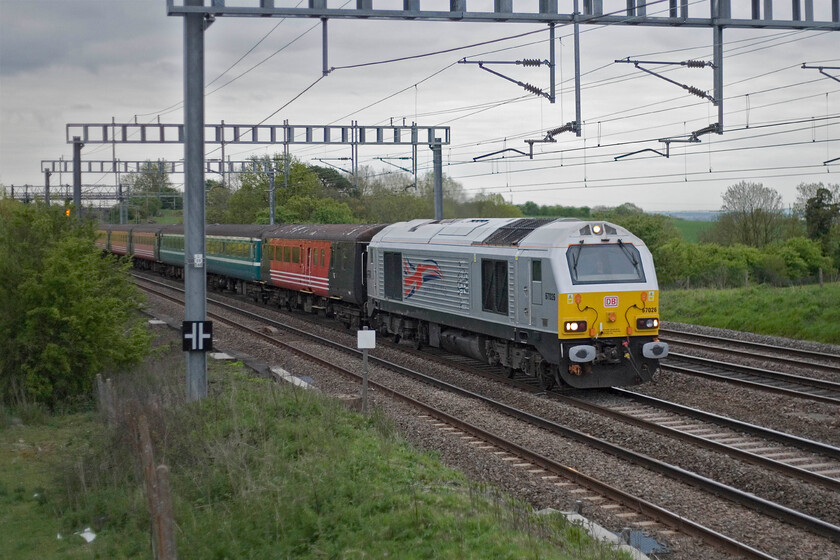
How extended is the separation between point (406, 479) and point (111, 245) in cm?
6025

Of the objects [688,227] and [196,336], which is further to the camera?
[688,227]

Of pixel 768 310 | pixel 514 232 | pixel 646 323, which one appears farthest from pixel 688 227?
pixel 646 323

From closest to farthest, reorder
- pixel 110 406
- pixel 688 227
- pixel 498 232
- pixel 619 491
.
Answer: pixel 619 491 → pixel 110 406 → pixel 498 232 → pixel 688 227

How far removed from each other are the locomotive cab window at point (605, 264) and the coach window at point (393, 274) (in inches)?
288

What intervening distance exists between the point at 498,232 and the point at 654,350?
4023 millimetres

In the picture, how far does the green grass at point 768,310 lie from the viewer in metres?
23.7

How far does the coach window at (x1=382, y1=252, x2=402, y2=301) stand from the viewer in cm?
2216

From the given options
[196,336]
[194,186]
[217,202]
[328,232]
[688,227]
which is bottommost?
[196,336]

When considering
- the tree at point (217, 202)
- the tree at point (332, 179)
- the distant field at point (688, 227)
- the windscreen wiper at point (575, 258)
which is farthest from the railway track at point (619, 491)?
the distant field at point (688, 227)

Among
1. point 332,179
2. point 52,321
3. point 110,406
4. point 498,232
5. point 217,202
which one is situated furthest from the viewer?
point 217,202

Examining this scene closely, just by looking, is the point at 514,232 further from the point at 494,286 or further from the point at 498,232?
the point at 494,286

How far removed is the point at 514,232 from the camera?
1722cm

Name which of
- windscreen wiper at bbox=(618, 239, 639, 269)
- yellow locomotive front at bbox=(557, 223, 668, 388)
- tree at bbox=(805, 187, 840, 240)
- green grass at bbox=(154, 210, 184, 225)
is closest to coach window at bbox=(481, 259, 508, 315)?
yellow locomotive front at bbox=(557, 223, 668, 388)

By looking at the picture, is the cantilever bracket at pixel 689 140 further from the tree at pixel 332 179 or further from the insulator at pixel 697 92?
the tree at pixel 332 179
